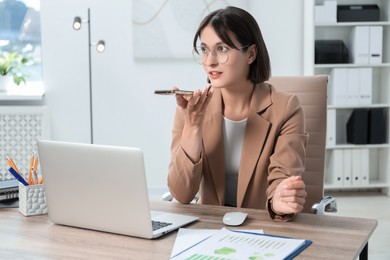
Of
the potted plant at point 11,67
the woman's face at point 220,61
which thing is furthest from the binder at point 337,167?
the woman's face at point 220,61

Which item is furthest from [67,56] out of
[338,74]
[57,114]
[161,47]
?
[338,74]

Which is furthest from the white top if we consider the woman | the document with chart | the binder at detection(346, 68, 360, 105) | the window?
the window

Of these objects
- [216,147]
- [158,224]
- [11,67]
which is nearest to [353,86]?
[11,67]

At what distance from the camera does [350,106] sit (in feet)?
13.0

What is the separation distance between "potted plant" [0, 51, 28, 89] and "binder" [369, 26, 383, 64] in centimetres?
240

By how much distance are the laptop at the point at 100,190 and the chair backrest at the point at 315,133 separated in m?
0.70

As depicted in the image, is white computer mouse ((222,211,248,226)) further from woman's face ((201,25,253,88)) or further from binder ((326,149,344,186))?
binder ((326,149,344,186))

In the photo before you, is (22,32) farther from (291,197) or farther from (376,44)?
(291,197)

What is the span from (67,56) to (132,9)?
0.56m

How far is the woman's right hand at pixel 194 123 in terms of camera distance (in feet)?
5.25

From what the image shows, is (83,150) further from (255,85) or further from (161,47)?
(161,47)

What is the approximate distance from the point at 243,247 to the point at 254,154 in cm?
53

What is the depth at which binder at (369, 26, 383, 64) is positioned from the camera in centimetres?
391

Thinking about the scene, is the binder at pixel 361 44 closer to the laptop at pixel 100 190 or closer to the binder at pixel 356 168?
the binder at pixel 356 168
